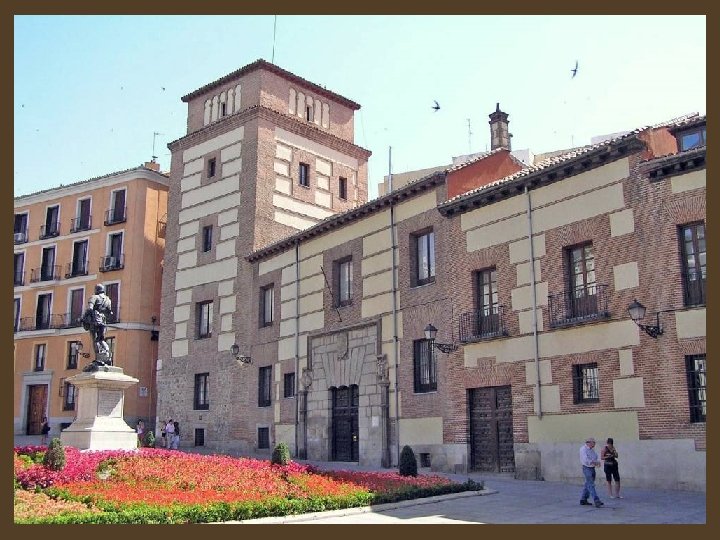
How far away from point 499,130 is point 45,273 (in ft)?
99.3

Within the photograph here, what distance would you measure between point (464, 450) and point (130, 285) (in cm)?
2544

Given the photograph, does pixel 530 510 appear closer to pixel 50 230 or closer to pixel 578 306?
pixel 578 306

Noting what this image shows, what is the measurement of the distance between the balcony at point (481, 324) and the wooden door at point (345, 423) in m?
6.00

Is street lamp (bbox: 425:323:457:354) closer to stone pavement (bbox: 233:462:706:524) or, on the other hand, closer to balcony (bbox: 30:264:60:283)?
stone pavement (bbox: 233:462:706:524)

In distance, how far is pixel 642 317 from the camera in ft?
58.7

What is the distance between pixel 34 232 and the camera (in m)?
47.1

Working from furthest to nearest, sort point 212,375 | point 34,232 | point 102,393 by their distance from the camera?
point 34,232, point 212,375, point 102,393

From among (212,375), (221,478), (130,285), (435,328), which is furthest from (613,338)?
(130,285)

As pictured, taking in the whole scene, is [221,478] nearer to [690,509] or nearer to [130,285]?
[690,509]

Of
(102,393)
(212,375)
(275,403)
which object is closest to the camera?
(102,393)

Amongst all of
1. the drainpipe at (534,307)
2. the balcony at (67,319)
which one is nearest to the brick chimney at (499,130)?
the drainpipe at (534,307)

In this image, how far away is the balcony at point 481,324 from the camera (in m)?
22.3

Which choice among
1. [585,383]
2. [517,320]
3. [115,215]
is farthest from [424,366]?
[115,215]

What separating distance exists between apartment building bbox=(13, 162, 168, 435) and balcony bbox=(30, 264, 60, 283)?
2.7 inches
